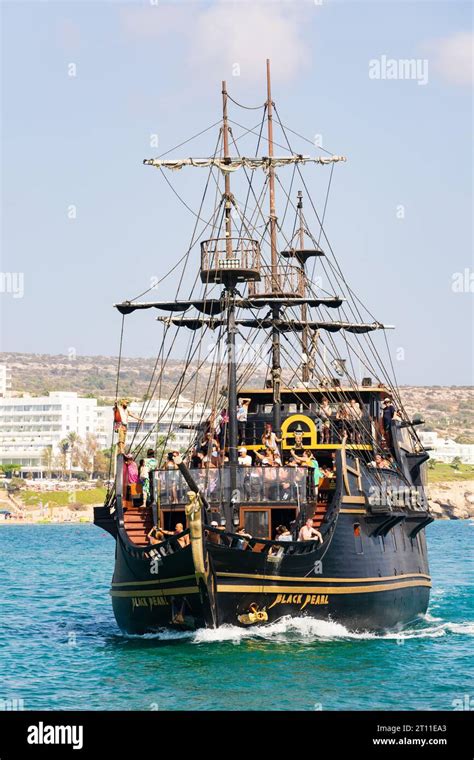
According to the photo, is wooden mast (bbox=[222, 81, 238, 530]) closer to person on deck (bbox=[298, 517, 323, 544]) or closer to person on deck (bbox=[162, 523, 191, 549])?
person on deck (bbox=[162, 523, 191, 549])

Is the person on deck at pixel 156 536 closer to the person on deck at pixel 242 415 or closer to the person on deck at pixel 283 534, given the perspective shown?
the person on deck at pixel 283 534

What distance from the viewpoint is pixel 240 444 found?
44.2m

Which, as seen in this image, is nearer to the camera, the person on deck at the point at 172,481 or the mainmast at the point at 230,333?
the mainmast at the point at 230,333

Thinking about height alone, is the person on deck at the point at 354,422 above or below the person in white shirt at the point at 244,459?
above

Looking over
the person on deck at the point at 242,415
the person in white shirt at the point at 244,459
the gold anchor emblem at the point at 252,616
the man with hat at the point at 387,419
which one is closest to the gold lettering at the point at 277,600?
the gold anchor emblem at the point at 252,616

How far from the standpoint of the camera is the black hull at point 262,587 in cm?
3581

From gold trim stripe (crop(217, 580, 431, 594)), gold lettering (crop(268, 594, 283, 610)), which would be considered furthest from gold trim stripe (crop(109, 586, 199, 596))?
gold lettering (crop(268, 594, 283, 610))

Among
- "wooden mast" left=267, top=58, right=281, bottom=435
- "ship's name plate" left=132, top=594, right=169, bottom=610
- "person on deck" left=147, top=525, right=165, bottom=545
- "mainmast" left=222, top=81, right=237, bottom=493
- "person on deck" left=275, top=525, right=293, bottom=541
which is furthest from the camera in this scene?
"wooden mast" left=267, top=58, right=281, bottom=435

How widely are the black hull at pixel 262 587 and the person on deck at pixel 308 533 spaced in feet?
1.17

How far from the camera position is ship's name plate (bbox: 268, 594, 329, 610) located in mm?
36469
